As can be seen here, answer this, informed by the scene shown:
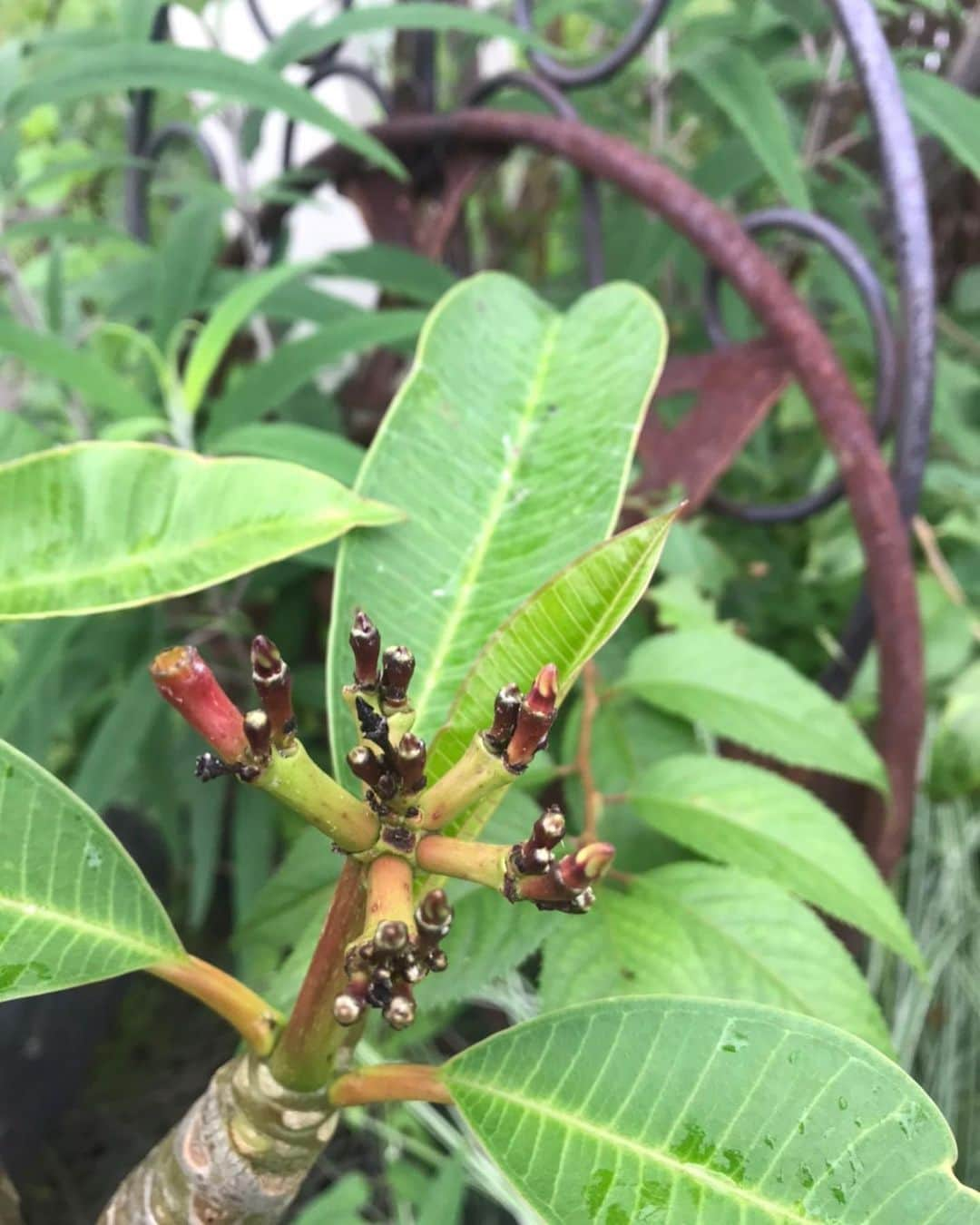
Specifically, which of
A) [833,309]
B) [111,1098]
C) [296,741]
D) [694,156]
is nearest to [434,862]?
[296,741]

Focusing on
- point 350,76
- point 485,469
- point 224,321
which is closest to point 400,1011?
point 485,469

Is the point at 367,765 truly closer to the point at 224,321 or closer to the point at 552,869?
the point at 552,869

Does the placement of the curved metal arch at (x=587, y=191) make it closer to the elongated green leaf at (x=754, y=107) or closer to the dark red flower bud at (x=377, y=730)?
the elongated green leaf at (x=754, y=107)

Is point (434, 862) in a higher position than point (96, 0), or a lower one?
lower

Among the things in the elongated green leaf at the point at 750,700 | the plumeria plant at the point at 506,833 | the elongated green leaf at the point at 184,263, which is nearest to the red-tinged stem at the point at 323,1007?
the plumeria plant at the point at 506,833

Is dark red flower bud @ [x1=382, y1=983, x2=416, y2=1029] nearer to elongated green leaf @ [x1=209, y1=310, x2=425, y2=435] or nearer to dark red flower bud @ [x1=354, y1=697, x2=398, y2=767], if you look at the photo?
dark red flower bud @ [x1=354, y1=697, x2=398, y2=767]

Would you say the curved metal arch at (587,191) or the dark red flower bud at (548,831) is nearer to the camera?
the dark red flower bud at (548,831)

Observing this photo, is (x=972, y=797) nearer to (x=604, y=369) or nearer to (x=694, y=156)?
(x=604, y=369)

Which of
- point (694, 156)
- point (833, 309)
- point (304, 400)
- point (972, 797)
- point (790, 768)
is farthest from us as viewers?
point (694, 156)

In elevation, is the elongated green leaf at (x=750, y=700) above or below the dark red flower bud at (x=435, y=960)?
below
